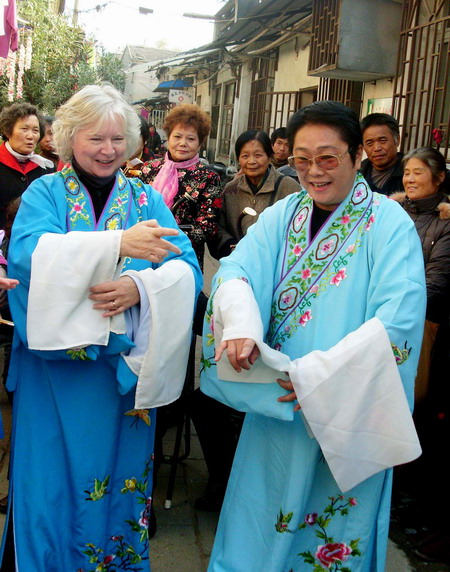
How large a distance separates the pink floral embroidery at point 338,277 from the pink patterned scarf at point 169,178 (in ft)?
5.83

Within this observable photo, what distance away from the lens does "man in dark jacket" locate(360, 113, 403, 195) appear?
171 inches

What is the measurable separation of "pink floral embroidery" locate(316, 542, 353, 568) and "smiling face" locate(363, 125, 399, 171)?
2949 mm

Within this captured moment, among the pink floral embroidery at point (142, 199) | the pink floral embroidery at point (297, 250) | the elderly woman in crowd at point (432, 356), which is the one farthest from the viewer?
the elderly woman in crowd at point (432, 356)

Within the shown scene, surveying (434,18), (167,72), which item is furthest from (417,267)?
(167,72)

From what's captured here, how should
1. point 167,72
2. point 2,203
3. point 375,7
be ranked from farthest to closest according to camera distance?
point 167,72 → point 375,7 → point 2,203

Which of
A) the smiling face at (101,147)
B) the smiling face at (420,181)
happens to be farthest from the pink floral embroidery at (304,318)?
the smiling face at (420,181)

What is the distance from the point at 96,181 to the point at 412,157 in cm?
215

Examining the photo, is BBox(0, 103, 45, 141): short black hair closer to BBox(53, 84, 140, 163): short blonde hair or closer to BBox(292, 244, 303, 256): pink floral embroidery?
BBox(53, 84, 140, 163): short blonde hair

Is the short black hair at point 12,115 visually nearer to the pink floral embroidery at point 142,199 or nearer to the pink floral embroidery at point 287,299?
the pink floral embroidery at point 142,199

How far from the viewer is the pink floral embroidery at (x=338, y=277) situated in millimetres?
2098

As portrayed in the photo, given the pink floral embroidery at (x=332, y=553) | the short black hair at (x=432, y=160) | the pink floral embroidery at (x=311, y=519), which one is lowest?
the pink floral embroidery at (x=332, y=553)

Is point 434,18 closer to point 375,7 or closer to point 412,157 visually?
point 375,7

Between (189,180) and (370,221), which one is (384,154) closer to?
(189,180)

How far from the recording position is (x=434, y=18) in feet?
20.0
